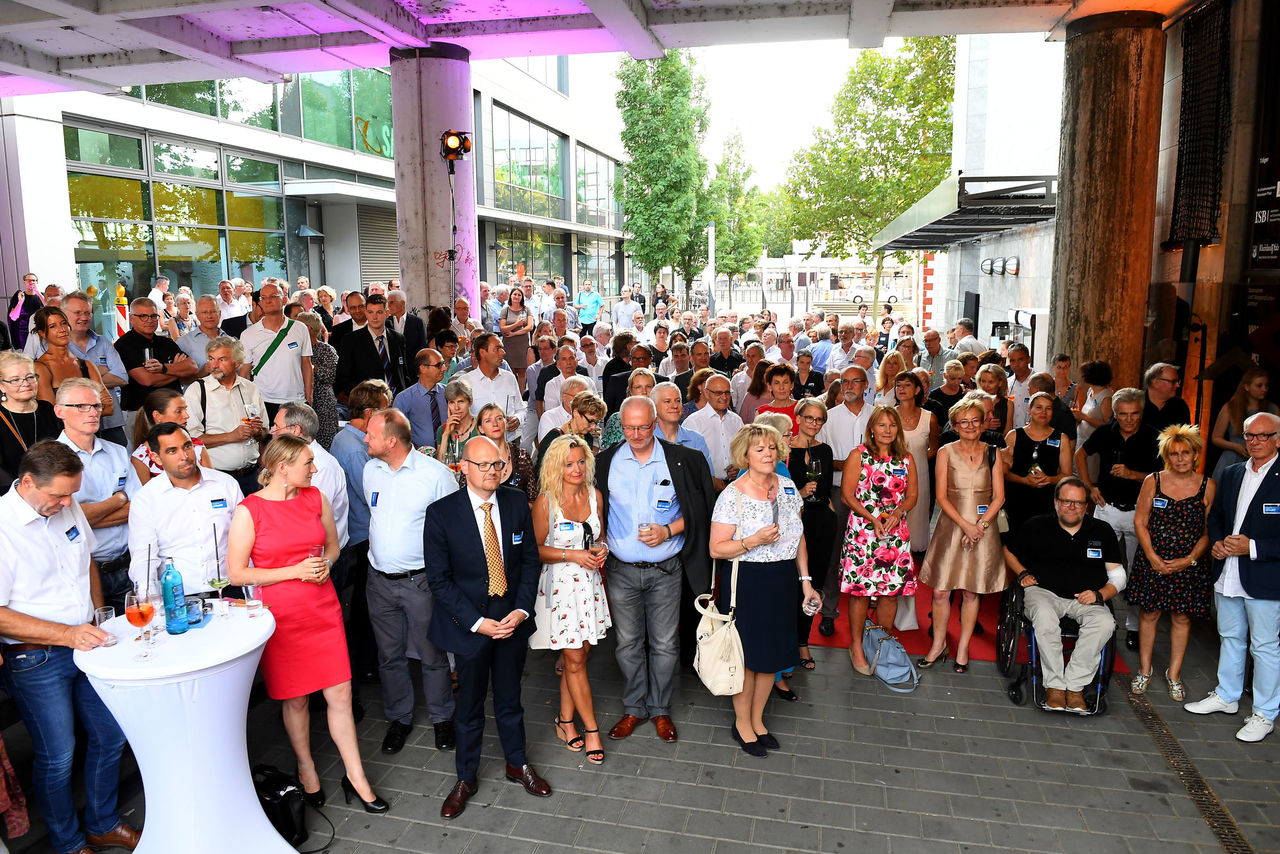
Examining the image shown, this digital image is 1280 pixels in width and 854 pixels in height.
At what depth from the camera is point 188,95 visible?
14.8 meters

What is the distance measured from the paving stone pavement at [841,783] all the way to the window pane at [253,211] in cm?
1309

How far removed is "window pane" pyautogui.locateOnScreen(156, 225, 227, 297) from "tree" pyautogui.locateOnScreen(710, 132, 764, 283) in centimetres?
2530

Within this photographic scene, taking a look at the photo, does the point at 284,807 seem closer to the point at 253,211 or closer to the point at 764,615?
the point at 764,615

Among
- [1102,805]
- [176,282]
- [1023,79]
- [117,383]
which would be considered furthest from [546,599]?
[1023,79]

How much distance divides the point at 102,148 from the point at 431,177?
6536 millimetres

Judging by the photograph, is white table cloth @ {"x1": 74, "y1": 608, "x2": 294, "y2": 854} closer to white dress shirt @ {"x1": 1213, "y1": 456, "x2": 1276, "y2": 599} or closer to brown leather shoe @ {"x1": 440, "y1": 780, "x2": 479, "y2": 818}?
brown leather shoe @ {"x1": 440, "y1": 780, "x2": 479, "y2": 818}

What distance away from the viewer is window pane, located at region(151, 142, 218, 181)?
568 inches

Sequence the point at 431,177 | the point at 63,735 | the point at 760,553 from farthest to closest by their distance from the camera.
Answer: the point at 431,177 < the point at 760,553 < the point at 63,735

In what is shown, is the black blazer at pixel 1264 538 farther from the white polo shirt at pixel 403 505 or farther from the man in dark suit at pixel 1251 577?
the white polo shirt at pixel 403 505

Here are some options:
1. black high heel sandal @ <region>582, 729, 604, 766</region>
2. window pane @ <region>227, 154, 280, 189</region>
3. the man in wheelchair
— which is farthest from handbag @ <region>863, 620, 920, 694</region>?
window pane @ <region>227, 154, 280, 189</region>

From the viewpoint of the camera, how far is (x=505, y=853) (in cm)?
421

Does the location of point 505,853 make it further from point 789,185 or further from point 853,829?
point 789,185

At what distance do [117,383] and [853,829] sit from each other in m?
6.16

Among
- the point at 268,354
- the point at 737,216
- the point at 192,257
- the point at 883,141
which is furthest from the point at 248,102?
the point at 737,216
